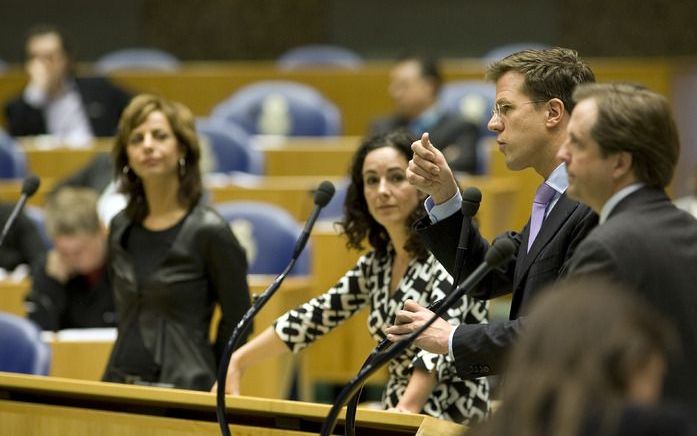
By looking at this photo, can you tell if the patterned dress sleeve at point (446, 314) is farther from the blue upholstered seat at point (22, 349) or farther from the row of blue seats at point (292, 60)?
the row of blue seats at point (292, 60)

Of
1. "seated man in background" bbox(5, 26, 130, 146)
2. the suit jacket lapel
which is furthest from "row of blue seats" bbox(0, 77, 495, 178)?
the suit jacket lapel

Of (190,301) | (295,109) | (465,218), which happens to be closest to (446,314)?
(465,218)

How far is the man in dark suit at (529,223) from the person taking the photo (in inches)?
106

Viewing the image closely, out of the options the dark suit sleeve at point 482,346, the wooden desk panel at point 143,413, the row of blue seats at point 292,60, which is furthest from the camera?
the row of blue seats at point 292,60

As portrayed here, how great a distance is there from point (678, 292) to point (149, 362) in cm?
209

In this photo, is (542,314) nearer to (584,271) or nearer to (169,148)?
(584,271)

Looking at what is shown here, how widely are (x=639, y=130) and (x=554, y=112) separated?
57 cm

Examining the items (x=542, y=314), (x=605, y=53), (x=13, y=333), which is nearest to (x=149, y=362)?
(x=13, y=333)

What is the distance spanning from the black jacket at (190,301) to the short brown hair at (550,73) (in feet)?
4.29

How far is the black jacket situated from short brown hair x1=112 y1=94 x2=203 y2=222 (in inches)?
6.1

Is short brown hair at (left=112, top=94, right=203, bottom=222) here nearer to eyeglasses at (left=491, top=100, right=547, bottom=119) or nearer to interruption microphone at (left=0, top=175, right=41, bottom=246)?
interruption microphone at (left=0, top=175, right=41, bottom=246)

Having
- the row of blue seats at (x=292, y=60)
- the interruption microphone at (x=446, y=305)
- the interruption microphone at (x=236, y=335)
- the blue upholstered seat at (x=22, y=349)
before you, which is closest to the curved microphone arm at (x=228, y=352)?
the interruption microphone at (x=236, y=335)

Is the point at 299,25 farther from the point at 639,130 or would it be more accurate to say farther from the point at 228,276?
the point at 639,130

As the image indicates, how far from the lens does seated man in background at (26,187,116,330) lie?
5.00 m
